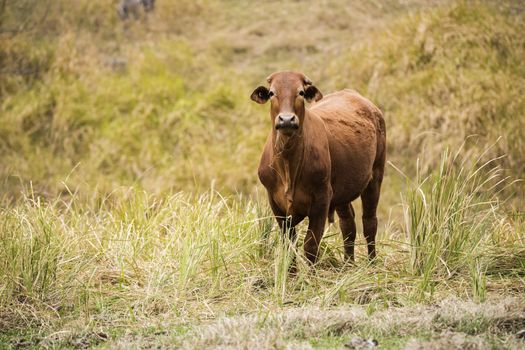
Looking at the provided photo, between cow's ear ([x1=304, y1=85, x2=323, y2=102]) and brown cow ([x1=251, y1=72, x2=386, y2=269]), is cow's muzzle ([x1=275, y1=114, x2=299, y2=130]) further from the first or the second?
cow's ear ([x1=304, y1=85, x2=323, y2=102])

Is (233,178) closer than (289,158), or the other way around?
(289,158)

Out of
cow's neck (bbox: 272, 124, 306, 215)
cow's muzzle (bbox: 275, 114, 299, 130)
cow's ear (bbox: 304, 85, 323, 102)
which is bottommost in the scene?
cow's neck (bbox: 272, 124, 306, 215)

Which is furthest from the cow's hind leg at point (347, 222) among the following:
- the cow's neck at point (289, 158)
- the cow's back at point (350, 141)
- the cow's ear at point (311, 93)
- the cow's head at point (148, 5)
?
the cow's head at point (148, 5)

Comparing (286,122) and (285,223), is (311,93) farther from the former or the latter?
(285,223)

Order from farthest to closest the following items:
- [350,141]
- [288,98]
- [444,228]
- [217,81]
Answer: [217,81], [350,141], [444,228], [288,98]

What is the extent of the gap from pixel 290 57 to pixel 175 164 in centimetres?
379

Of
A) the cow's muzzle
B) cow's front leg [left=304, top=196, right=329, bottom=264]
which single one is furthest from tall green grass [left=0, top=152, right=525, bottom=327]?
the cow's muzzle

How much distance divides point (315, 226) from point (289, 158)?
602 mm

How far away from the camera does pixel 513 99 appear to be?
1291cm

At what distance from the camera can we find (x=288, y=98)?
560 cm

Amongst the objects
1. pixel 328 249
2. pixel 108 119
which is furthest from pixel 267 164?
pixel 108 119

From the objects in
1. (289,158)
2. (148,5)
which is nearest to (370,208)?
(289,158)

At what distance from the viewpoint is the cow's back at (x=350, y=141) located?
645cm

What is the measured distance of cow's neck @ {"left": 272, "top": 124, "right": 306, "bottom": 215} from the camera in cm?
581
